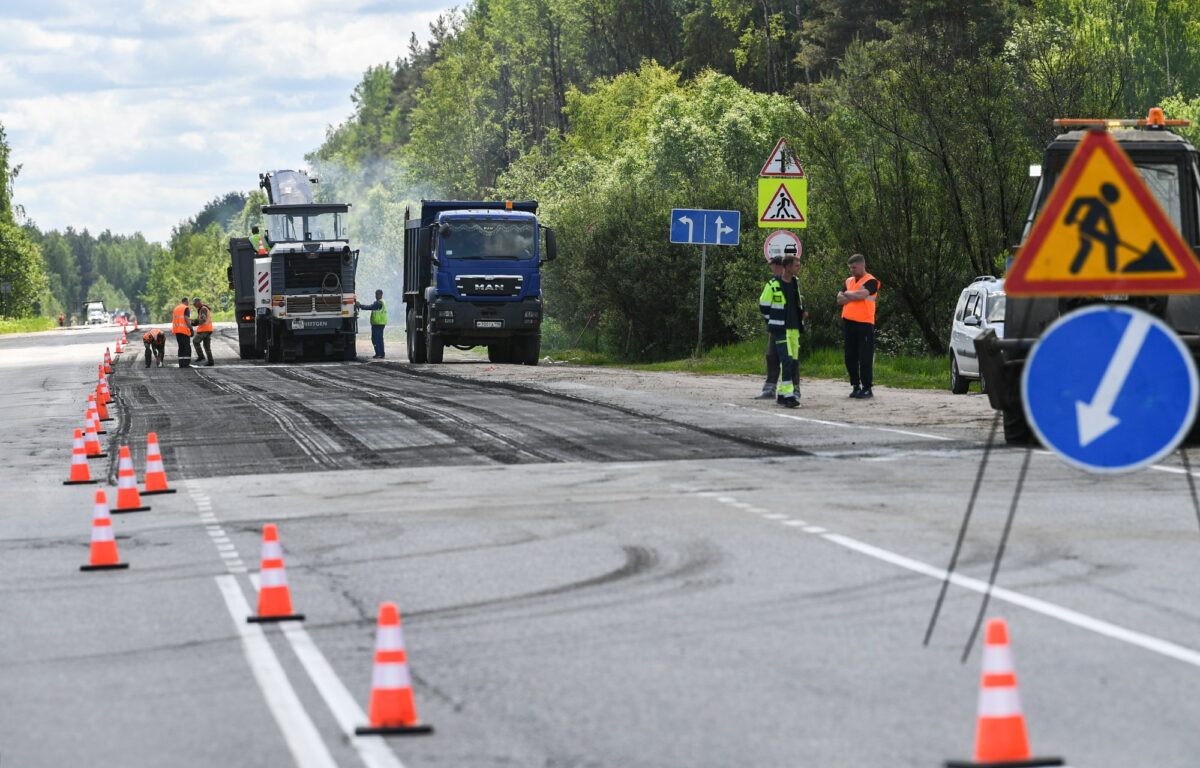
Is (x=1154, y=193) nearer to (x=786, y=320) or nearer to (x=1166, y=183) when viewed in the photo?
(x=1166, y=183)

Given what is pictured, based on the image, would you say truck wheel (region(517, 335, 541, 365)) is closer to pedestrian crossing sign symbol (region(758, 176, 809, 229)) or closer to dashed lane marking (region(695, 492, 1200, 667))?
pedestrian crossing sign symbol (region(758, 176, 809, 229))

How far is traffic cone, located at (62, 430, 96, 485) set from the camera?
17.0 m

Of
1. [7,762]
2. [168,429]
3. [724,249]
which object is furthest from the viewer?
[724,249]

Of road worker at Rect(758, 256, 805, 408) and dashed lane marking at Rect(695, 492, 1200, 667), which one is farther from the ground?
road worker at Rect(758, 256, 805, 408)

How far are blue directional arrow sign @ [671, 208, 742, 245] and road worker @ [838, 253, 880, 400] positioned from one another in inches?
337

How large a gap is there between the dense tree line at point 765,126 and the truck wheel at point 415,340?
4.26 metres

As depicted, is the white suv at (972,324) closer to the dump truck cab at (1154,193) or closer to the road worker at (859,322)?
the road worker at (859,322)

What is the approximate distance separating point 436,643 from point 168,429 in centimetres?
1485

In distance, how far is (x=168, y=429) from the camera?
74.5 feet

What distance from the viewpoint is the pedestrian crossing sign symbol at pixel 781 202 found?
2756cm

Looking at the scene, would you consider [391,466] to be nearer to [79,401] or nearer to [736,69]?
[79,401]

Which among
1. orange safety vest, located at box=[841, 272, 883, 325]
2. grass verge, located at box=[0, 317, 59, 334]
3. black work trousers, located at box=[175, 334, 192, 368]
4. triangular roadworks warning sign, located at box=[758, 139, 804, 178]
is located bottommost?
grass verge, located at box=[0, 317, 59, 334]

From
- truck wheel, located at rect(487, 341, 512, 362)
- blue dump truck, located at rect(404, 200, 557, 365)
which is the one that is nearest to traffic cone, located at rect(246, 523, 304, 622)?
blue dump truck, located at rect(404, 200, 557, 365)

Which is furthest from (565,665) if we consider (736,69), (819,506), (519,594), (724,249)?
(736,69)
